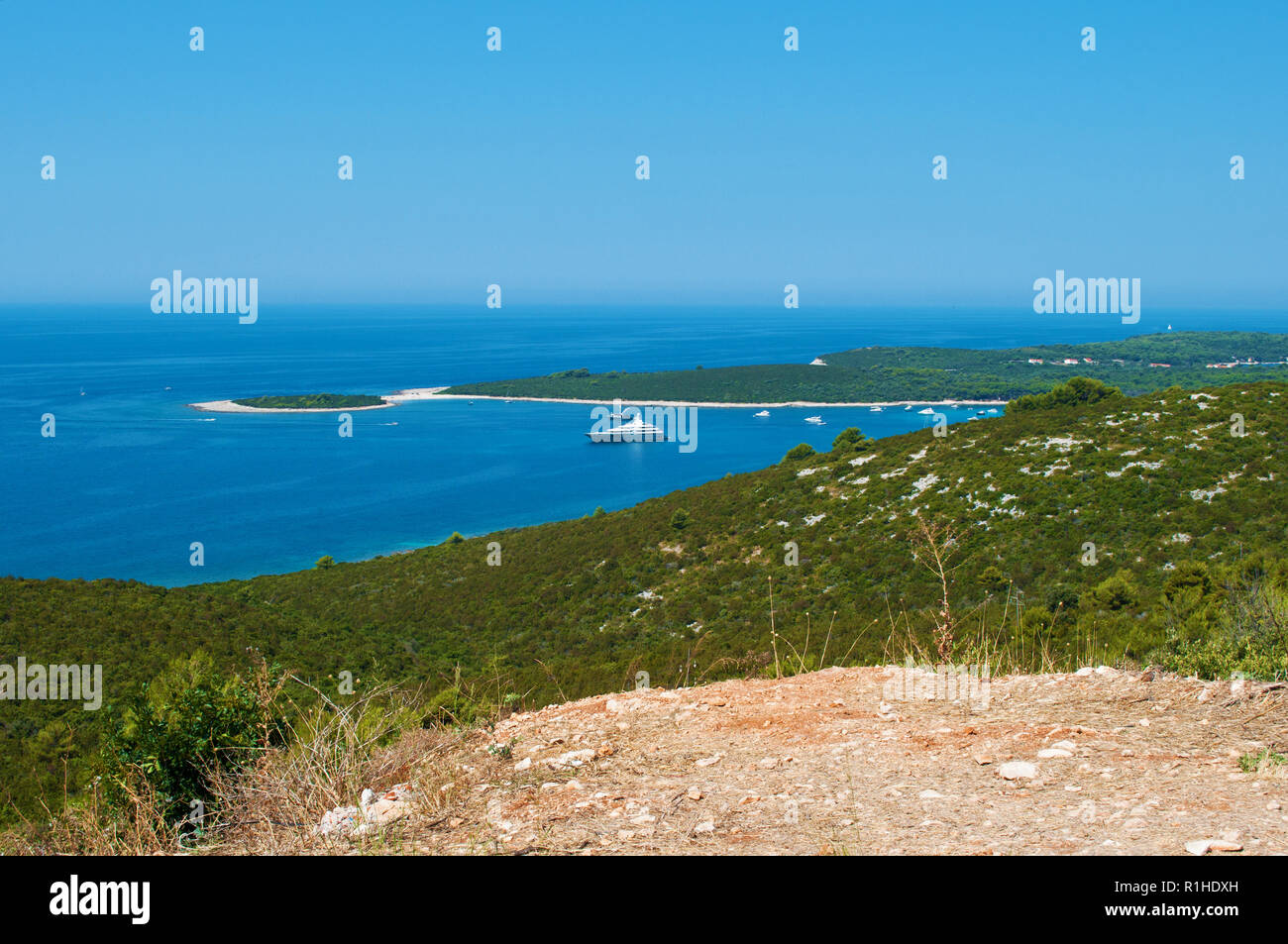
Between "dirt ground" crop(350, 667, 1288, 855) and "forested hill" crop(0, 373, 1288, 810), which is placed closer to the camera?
"dirt ground" crop(350, 667, 1288, 855)

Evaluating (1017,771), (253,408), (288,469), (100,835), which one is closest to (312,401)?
(253,408)

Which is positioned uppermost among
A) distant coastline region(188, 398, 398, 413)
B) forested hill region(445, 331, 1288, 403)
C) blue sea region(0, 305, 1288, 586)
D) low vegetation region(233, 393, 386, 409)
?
forested hill region(445, 331, 1288, 403)

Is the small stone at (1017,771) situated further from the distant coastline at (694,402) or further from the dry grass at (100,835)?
the distant coastline at (694,402)

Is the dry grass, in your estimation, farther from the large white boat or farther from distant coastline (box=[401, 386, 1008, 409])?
distant coastline (box=[401, 386, 1008, 409])

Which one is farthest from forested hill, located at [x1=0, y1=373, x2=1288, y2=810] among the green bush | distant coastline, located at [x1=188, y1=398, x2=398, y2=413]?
distant coastline, located at [x1=188, y1=398, x2=398, y2=413]

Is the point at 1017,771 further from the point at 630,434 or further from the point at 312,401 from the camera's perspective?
the point at 312,401
